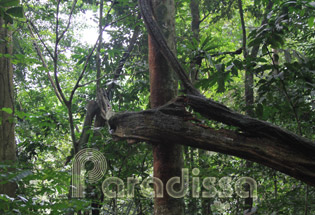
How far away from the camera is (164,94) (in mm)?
1861

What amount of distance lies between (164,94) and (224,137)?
55 centimetres

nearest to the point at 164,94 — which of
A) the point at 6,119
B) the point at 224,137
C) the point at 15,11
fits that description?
the point at 224,137

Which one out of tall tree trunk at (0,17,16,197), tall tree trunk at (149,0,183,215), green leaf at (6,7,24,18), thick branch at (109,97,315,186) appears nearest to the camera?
green leaf at (6,7,24,18)

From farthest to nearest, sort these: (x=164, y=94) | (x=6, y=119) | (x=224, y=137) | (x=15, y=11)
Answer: (x=6, y=119), (x=164, y=94), (x=224, y=137), (x=15, y=11)

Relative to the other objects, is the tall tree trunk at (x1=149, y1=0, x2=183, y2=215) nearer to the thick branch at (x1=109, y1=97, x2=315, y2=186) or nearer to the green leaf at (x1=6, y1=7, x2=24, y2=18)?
the thick branch at (x1=109, y1=97, x2=315, y2=186)

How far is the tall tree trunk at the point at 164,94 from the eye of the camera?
176 centimetres

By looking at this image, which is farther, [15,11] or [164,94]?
[164,94]

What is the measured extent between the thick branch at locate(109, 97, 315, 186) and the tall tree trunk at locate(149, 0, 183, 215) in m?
0.16

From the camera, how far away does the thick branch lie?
133 centimetres

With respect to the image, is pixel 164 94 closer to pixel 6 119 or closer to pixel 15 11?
pixel 15 11

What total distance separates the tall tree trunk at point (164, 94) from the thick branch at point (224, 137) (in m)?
0.16

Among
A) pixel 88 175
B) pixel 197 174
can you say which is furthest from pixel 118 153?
pixel 197 174

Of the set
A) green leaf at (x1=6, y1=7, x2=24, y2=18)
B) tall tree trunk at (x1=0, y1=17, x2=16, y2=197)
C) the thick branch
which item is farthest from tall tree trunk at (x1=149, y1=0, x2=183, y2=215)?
tall tree trunk at (x1=0, y1=17, x2=16, y2=197)

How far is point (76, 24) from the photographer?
755 centimetres
